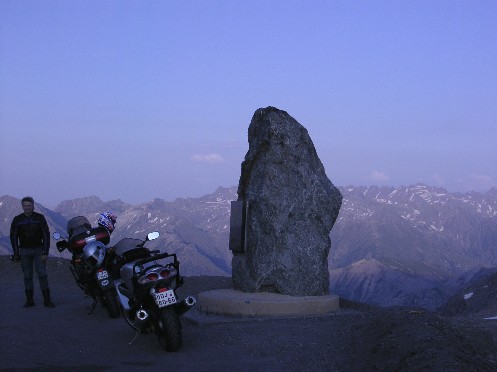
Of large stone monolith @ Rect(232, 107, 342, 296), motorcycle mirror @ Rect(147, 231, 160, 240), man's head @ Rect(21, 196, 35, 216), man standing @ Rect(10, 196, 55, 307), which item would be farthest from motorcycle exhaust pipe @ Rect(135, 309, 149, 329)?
man's head @ Rect(21, 196, 35, 216)

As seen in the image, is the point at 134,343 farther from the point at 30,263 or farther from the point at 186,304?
the point at 30,263

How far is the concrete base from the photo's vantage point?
Result: 34.8 feet

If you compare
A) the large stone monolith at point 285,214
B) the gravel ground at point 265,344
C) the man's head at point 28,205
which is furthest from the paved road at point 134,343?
the man's head at point 28,205

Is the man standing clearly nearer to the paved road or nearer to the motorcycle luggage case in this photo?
the motorcycle luggage case

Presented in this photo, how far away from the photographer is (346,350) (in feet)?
25.2

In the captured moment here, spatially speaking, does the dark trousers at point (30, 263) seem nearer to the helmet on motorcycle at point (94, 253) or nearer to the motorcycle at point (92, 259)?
the motorcycle at point (92, 259)

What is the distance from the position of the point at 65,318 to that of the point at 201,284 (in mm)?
7150

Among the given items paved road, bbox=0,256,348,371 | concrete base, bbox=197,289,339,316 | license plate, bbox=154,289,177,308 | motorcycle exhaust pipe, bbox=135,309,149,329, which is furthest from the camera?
concrete base, bbox=197,289,339,316

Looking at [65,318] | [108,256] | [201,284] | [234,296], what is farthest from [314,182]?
[201,284]

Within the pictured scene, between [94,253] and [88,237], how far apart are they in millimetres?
496

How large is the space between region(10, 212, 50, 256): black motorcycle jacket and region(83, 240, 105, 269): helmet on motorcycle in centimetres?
125

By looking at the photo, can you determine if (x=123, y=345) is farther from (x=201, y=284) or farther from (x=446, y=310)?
(x=446, y=310)

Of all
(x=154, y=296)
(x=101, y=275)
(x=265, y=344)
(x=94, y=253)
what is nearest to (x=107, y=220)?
(x=94, y=253)

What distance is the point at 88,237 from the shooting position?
36.7 ft
